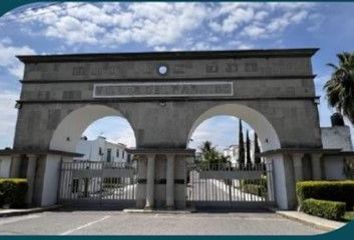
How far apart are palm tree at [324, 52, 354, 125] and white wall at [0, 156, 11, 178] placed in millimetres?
21039

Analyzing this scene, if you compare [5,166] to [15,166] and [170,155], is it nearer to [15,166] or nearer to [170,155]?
[15,166]

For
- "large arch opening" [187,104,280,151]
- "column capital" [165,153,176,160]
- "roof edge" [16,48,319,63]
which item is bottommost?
"column capital" [165,153,176,160]

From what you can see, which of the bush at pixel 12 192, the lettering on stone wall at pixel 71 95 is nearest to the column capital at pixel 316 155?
the lettering on stone wall at pixel 71 95

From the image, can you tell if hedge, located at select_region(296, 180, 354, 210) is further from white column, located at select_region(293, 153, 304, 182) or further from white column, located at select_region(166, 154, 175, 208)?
white column, located at select_region(166, 154, 175, 208)

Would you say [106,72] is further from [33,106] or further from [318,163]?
[318,163]

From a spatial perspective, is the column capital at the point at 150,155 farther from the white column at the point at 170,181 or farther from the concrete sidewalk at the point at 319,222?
the concrete sidewalk at the point at 319,222

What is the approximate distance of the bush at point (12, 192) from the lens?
1574 centimetres

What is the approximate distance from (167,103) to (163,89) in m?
0.80

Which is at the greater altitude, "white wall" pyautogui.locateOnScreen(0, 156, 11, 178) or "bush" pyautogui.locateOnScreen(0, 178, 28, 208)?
"white wall" pyautogui.locateOnScreen(0, 156, 11, 178)

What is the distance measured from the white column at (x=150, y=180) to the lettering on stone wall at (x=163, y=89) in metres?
3.31

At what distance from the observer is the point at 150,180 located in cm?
1612

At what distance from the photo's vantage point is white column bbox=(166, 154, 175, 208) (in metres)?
15.9

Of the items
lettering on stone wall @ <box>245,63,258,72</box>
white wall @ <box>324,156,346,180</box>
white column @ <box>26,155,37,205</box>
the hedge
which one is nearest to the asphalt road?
white wall @ <box>324,156,346,180</box>

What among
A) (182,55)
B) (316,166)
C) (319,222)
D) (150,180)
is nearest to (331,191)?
(316,166)
